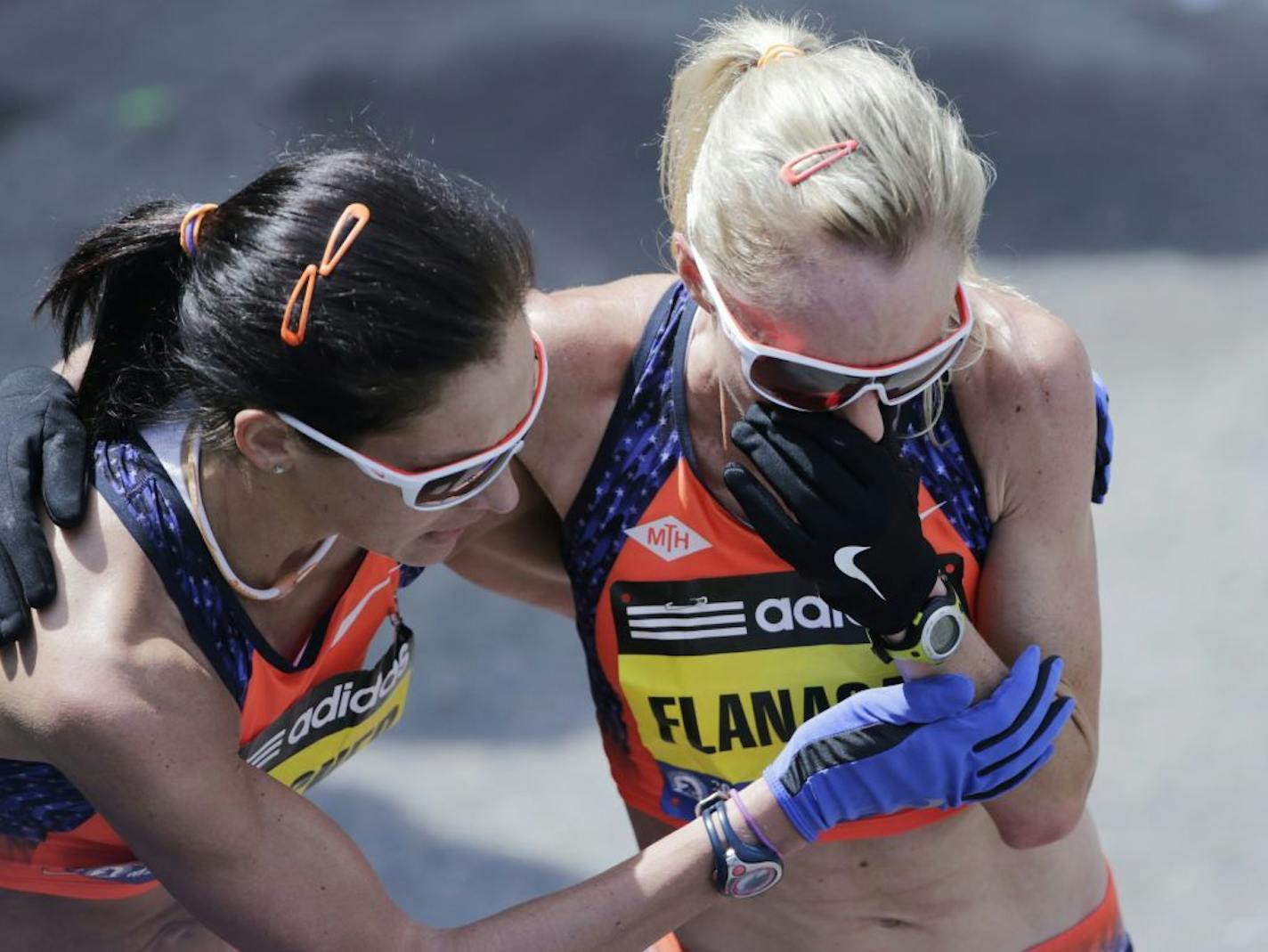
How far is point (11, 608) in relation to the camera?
1.75m

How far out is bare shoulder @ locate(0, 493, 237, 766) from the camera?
1710mm

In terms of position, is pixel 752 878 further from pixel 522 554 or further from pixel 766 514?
pixel 522 554

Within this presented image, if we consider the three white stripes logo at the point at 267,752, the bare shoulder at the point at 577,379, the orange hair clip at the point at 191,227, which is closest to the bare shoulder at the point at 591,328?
the bare shoulder at the point at 577,379

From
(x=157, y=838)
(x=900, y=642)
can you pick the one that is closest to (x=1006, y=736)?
(x=900, y=642)

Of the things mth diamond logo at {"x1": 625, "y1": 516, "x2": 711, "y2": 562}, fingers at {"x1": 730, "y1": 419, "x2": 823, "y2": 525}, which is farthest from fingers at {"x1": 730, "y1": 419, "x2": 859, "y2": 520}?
mth diamond logo at {"x1": 625, "y1": 516, "x2": 711, "y2": 562}

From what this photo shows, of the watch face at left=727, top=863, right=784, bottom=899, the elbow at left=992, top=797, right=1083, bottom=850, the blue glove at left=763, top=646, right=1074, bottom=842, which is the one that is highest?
the blue glove at left=763, top=646, right=1074, bottom=842

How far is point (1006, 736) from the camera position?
1931mm

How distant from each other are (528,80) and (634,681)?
4623 mm

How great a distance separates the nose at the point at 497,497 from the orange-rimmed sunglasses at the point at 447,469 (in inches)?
0.8

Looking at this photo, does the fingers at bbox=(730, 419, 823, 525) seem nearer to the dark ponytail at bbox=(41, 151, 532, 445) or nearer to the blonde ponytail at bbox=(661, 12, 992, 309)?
the blonde ponytail at bbox=(661, 12, 992, 309)

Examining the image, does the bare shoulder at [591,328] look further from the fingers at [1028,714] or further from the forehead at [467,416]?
the fingers at [1028,714]

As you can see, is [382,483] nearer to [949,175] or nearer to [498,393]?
[498,393]

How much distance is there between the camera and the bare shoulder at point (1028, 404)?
1958 mm

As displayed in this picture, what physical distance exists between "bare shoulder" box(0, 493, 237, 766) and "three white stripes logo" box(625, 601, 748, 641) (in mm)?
540
